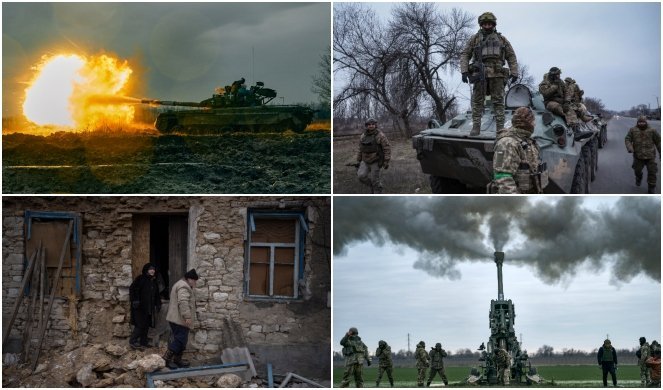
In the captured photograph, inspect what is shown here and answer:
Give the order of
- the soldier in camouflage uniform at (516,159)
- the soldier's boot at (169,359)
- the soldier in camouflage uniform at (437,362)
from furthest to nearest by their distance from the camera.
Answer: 1. the soldier in camouflage uniform at (437,362)
2. the soldier's boot at (169,359)
3. the soldier in camouflage uniform at (516,159)

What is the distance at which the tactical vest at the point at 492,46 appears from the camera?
10.6 m

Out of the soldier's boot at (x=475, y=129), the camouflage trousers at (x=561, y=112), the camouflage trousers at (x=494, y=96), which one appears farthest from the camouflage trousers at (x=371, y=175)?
Answer: the camouflage trousers at (x=561, y=112)

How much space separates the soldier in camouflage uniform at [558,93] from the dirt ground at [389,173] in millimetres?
2000

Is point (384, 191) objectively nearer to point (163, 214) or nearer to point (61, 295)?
point (163, 214)

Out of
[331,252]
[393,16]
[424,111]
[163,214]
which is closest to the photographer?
[331,252]

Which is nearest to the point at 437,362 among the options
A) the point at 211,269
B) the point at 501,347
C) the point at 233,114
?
the point at 501,347

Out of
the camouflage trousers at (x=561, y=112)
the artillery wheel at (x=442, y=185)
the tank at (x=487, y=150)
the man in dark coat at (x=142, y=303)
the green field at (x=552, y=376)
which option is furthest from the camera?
the camouflage trousers at (x=561, y=112)

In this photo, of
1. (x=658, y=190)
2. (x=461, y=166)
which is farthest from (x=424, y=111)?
(x=658, y=190)

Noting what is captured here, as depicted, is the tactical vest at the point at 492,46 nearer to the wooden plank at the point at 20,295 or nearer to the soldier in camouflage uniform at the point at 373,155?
the soldier in camouflage uniform at the point at 373,155

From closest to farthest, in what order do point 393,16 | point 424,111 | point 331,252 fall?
point 331,252, point 393,16, point 424,111

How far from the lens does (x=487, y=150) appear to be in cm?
1136

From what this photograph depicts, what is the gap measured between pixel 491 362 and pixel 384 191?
2759mm

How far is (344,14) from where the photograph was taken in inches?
464

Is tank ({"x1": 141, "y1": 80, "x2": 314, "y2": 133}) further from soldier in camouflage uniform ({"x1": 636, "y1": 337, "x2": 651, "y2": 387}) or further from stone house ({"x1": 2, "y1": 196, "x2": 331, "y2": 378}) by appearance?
soldier in camouflage uniform ({"x1": 636, "y1": 337, "x2": 651, "y2": 387})
